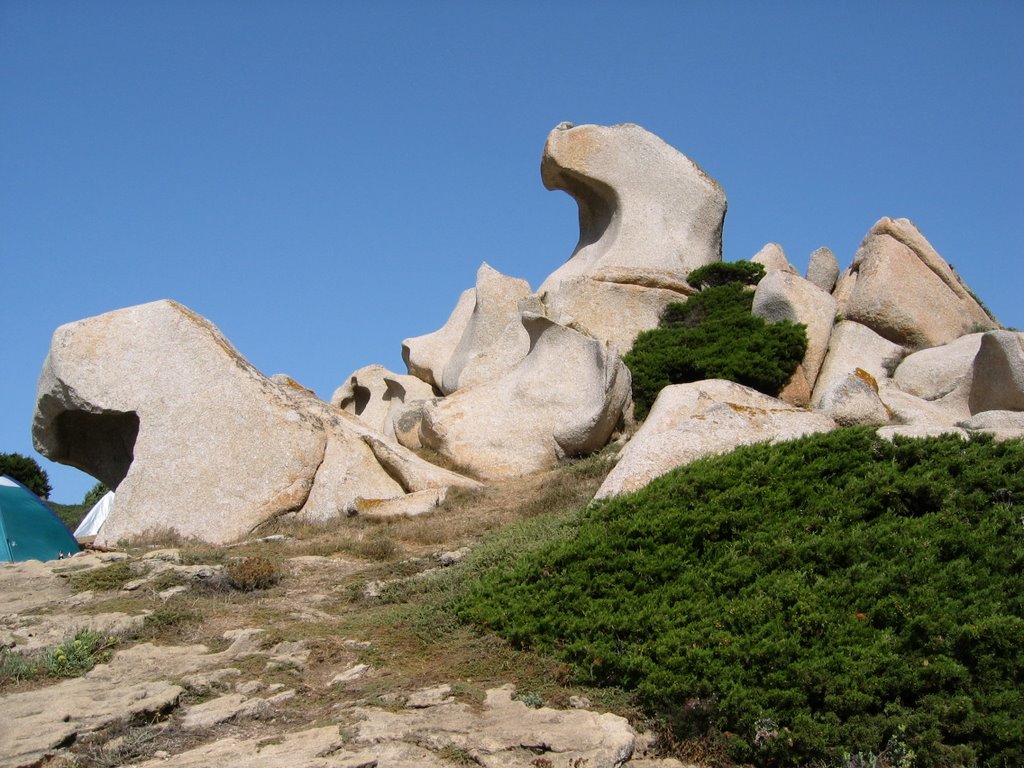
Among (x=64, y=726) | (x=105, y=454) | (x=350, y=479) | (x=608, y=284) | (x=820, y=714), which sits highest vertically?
(x=608, y=284)

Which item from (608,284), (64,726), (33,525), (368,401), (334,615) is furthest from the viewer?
(368,401)

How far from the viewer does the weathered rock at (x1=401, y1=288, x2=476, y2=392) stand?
20078 millimetres

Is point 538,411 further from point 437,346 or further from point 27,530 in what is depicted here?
point 27,530

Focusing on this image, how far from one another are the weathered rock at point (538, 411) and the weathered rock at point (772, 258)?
612 centimetres

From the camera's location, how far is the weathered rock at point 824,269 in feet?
64.8

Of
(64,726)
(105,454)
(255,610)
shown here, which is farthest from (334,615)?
(105,454)

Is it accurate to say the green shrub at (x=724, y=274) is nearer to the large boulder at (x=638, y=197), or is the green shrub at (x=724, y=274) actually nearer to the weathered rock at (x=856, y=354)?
the large boulder at (x=638, y=197)

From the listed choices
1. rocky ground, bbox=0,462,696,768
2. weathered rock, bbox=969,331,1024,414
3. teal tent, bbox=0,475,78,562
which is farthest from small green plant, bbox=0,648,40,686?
weathered rock, bbox=969,331,1024,414

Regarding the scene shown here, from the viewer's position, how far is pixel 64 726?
19.9 feet

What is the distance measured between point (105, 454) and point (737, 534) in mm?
9489

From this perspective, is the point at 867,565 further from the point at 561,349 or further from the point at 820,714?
the point at 561,349

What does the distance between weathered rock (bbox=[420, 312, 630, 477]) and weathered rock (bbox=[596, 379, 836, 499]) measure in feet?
6.73

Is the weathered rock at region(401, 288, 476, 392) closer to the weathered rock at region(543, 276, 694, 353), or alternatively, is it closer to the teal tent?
the weathered rock at region(543, 276, 694, 353)

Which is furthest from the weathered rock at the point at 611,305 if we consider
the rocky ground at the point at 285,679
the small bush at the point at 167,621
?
the small bush at the point at 167,621
